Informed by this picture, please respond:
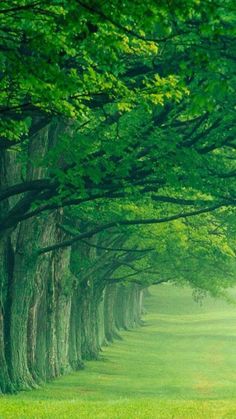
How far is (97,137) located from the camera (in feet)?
72.1

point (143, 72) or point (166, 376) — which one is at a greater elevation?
point (143, 72)

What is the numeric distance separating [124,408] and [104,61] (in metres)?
9.31

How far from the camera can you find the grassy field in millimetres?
20859

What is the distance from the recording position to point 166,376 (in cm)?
Result: 4609

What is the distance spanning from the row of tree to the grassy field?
8.88 ft

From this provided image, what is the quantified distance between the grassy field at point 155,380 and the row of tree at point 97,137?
271 cm

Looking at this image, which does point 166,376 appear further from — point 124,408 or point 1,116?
point 1,116

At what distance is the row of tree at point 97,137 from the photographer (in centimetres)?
1295

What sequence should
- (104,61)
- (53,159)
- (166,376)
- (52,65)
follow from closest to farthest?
(52,65)
(104,61)
(53,159)
(166,376)

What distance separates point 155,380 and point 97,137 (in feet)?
76.7

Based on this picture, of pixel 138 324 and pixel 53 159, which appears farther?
pixel 138 324

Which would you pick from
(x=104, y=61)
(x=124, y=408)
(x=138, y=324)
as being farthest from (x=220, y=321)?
(x=104, y=61)

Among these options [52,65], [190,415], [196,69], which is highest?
[196,69]

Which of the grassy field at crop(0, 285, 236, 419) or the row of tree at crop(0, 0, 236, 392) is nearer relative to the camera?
the row of tree at crop(0, 0, 236, 392)
